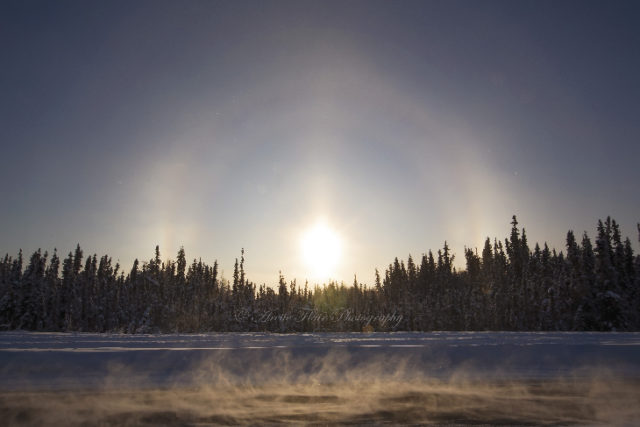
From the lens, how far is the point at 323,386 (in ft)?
30.6

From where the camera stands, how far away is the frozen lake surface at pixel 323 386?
634 centimetres

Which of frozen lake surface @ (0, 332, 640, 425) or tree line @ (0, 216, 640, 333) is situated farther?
tree line @ (0, 216, 640, 333)

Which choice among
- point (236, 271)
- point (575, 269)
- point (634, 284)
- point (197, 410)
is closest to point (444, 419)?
point (197, 410)

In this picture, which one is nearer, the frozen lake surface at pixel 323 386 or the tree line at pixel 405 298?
the frozen lake surface at pixel 323 386

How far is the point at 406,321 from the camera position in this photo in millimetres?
78812

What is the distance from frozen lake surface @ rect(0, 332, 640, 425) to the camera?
6.34 meters

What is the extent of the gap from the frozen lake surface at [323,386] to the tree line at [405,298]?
1688 inches

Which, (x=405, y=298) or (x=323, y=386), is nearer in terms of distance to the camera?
(x=323, y=386)

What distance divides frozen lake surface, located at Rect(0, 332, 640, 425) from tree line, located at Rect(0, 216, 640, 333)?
141ft

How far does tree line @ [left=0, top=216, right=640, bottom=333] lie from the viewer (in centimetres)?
5128

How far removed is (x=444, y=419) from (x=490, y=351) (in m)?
9.98

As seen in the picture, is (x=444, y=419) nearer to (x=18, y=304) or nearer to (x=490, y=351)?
(x=490, y=351)

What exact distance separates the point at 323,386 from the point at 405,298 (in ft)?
266

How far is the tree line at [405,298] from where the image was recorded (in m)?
51.3
